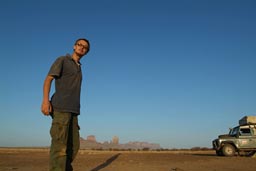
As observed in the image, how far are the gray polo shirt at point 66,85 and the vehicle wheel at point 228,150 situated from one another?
17.1m

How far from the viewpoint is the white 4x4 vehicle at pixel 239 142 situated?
1941cm

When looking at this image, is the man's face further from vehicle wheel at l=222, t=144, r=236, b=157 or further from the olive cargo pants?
vehicle wheel at l=222, t=144, r=236, b=157

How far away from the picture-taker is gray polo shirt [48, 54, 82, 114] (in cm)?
429

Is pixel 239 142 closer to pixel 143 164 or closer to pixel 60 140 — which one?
pixel 143 164

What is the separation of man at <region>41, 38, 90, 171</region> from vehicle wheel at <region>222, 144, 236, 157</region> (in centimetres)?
1690

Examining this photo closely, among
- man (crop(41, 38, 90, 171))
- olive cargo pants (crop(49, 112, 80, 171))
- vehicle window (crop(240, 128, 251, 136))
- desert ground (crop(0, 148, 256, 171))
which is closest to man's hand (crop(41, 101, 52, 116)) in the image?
man (crop(41, 38, 90, 171))

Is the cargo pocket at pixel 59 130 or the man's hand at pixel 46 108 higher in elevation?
the man's hand at pixel 46 108

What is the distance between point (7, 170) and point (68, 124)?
5623 millimetres

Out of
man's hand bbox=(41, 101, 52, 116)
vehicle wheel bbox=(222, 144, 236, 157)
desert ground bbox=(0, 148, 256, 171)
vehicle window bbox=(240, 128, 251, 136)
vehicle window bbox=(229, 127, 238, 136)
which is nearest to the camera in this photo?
man's hand bbox=(41, 101, 52, 116)

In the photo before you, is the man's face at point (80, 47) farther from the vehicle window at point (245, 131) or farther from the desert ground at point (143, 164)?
the vehicle window at point (245, 131)

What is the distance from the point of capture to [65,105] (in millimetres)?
4281

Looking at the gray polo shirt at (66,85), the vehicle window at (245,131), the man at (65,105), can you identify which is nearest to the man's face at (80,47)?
the man at (65,105)

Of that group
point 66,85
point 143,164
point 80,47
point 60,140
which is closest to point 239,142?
point 143,164

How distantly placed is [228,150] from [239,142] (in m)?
0.92
